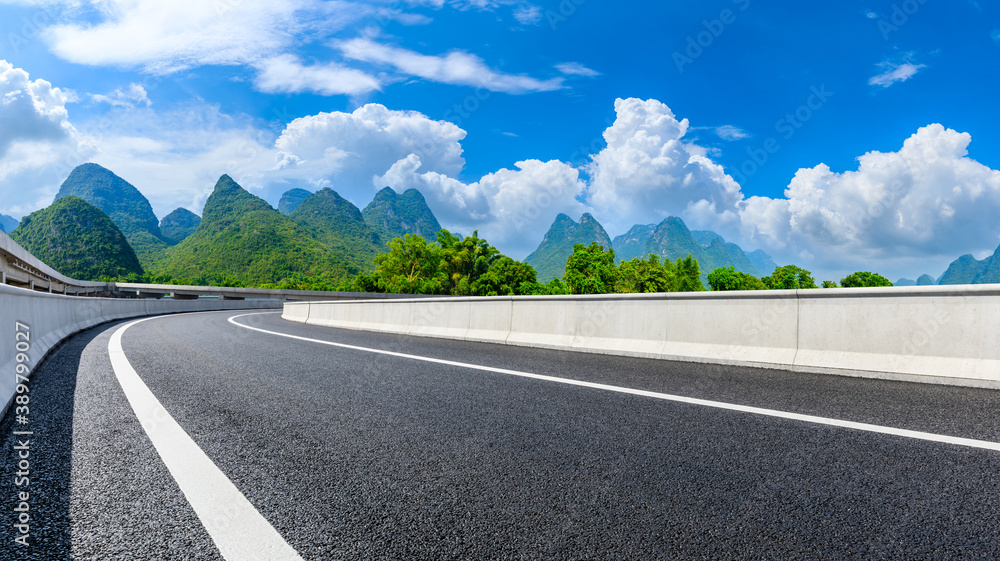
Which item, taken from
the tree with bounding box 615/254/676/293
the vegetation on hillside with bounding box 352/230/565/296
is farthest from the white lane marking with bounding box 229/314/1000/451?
the tree with bounding box 615/254/676/293

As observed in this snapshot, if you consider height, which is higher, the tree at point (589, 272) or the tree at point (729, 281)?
the tree at point (729, 281)

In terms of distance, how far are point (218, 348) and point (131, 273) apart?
12650cm

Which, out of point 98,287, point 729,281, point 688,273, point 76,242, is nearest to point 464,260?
point 98,287

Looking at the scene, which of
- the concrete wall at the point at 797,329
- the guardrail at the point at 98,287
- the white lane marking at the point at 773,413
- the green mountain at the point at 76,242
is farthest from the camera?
the green mountain at the point at 76,242

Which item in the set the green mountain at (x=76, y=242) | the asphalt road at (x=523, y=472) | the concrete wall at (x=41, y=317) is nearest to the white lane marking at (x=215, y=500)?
the asphalt road at (x=523, y=472)

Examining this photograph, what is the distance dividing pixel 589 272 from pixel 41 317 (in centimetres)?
11260

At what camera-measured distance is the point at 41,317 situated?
8836 millimetres

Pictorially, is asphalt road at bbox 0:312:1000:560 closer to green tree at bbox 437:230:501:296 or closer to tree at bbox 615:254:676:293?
green tree at bbox 437:230:501:296

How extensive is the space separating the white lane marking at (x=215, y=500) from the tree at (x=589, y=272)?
368 feet

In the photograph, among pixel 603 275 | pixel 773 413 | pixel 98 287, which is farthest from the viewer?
pixel 603 275

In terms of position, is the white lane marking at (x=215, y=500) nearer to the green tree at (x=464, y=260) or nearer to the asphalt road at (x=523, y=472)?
the asphalt road at (x=523, y=472)

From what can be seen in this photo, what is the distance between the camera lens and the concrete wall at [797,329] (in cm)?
552

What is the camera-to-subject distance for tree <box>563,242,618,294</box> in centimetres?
11562

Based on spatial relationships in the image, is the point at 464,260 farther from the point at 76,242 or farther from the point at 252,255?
A: the point at 76,242
